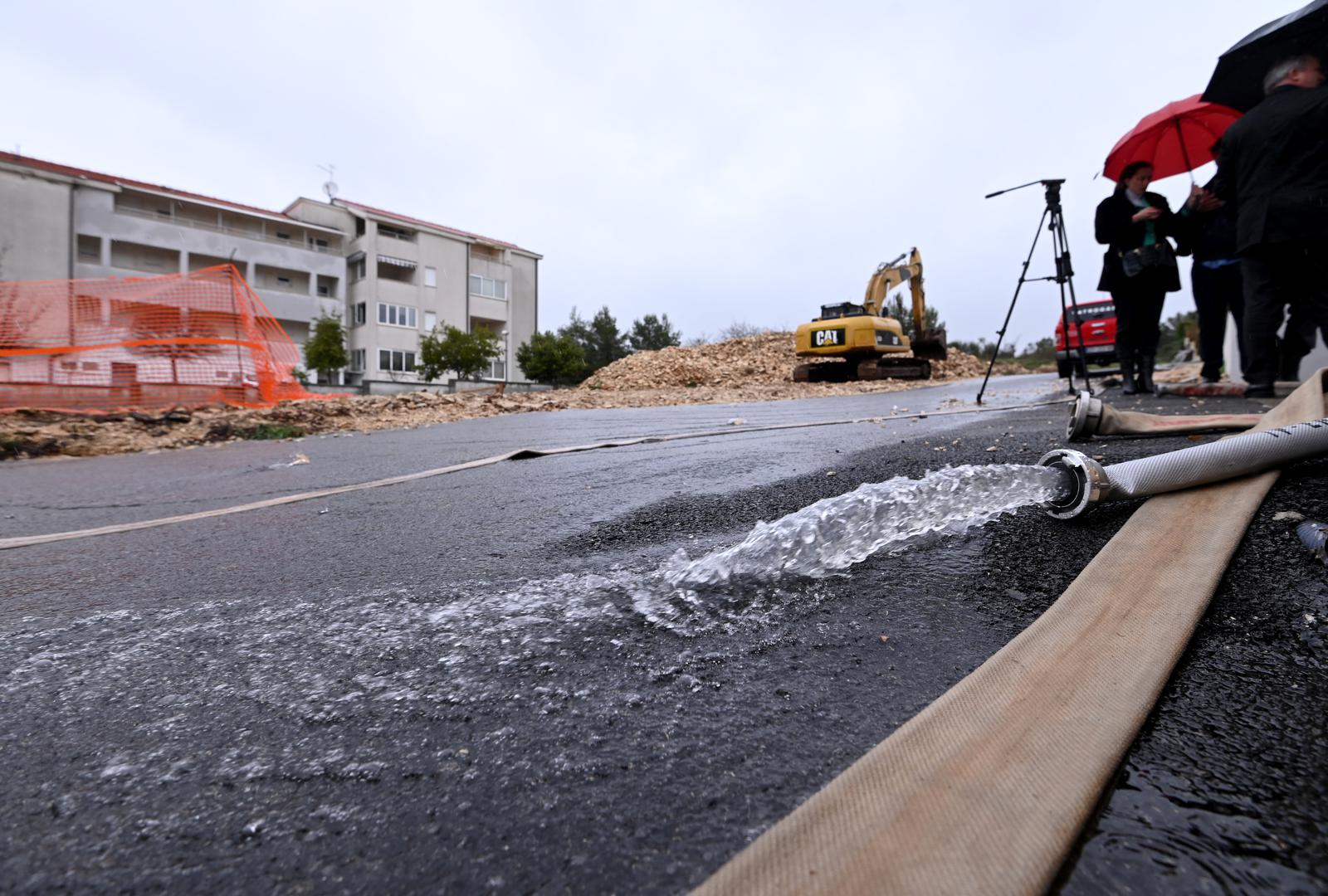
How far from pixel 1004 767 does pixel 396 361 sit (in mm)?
41992

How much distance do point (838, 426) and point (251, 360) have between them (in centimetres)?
880

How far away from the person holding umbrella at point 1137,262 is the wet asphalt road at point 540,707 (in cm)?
496

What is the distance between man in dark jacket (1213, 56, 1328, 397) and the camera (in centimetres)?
425

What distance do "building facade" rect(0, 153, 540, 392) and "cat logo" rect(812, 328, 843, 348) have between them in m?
24.4

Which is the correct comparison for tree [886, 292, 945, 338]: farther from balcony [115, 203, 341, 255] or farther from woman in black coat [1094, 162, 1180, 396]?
balcony [115, 203, 341, 255]

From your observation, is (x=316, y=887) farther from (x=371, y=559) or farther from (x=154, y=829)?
(x=371, y=559)

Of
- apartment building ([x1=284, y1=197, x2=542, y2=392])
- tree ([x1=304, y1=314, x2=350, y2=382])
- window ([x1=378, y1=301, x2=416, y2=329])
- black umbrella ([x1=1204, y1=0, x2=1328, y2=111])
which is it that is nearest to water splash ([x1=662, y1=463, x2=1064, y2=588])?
black umbrella ([x1=1204, y1=0, x2=1328, y2=111])

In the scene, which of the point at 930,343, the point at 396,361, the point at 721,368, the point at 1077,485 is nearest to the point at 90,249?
the point at 396,361

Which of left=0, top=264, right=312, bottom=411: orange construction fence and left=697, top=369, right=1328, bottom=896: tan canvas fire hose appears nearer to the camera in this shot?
left=697, top=369, right=1328, bottom=896: tan canvas fire hose

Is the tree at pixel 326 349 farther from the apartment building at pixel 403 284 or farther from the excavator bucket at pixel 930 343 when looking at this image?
the excavator bucket at pixel 930 343

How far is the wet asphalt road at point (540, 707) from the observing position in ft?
2.40

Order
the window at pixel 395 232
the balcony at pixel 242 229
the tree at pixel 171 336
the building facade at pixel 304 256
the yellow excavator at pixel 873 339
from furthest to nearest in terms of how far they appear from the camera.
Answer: the window at pixel 395 232 → the balcony at pixel 242 229 → the building facade at pixel 304 256 → the yellow excavator at pixel 873 339 → the tree at pixel 171 336

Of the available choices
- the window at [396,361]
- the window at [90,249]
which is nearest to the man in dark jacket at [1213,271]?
the window at [396,361]

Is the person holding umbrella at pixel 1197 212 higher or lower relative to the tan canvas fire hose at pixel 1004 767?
higher
